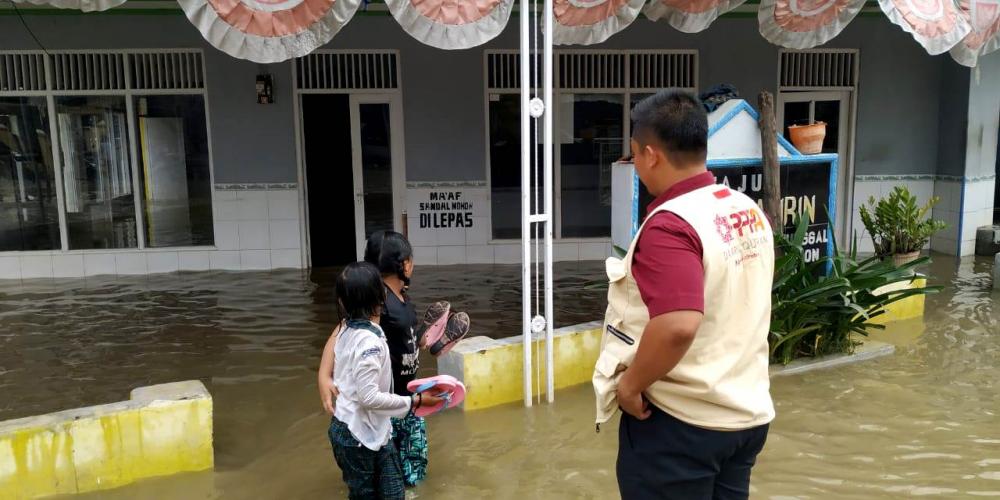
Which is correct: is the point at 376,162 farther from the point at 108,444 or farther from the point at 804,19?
the point at 108,444

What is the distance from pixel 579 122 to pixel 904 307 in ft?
14.0

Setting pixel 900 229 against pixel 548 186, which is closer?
pixel 548 186

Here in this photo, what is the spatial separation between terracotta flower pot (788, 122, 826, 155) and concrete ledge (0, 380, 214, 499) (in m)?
4.48

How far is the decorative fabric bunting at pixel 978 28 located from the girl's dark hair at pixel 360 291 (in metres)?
5.24

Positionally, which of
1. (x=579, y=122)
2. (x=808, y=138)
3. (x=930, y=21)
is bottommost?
(x=808, y=138)

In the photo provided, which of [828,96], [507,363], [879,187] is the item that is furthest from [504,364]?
[879,187]

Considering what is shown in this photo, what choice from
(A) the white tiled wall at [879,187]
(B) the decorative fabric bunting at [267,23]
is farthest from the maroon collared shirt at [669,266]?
(A) the white tiled wall at [879,187]

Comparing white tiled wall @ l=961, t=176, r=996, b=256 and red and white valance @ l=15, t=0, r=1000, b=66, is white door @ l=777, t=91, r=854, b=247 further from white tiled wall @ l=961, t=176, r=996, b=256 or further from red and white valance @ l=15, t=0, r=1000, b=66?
red and white valance @ l=15, t=0, r=1000, b=66

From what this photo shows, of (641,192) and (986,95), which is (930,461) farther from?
(986,95)

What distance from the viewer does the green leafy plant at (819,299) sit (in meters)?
4.88

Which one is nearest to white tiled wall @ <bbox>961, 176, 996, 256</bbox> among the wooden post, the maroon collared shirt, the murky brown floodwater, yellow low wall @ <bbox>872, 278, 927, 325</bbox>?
the murky brown floodwater

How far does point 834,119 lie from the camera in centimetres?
956

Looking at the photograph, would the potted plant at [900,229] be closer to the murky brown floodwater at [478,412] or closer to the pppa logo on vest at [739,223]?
the murky brown floodwater at [478,412]

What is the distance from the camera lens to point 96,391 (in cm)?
494
